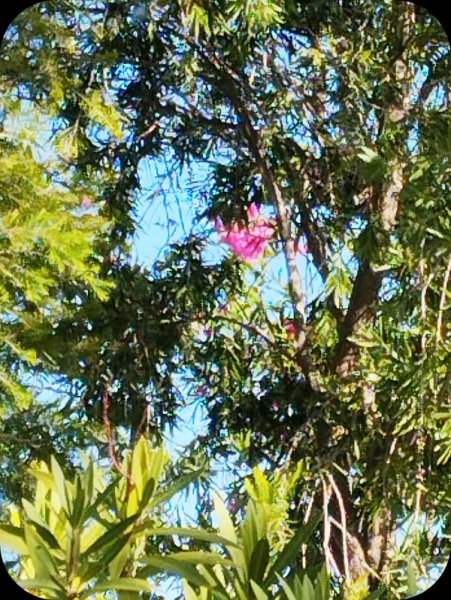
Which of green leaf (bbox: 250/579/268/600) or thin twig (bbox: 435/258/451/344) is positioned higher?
thin twig (bbox: 435/258/451/344)

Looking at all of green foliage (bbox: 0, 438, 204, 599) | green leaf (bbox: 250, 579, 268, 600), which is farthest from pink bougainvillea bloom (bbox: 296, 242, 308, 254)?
green leaf (bbox: 250, 579, 268, 600)

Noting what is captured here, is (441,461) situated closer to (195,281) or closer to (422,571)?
(422,571)

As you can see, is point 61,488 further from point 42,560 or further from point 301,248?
point 301,248

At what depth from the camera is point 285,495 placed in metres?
0.93

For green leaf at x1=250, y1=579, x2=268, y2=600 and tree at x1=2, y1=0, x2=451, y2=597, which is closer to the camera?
green leaf at x1=250, y1=579, x2=268, y2=600

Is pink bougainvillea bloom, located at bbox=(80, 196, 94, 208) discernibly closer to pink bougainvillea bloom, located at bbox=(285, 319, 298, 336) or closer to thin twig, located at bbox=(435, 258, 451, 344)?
pink bougainvillea bloom, located at bbox=(285, 319, 298, 336)

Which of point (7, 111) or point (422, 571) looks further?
point (7, 111)

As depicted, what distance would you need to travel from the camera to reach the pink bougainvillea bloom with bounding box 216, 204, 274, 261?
1.06 metres

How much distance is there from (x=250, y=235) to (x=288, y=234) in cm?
5

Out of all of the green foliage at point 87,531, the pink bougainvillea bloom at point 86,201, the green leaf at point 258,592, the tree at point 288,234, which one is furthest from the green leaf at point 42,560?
the pink bougainvillea bloom at point 86,201

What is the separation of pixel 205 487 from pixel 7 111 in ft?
1.56

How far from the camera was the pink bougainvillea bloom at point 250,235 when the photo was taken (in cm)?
106

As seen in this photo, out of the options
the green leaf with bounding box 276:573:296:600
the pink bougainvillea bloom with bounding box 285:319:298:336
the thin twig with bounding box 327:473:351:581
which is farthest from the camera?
the pink bougainvillea bloom with bounding box 285:319:298:336

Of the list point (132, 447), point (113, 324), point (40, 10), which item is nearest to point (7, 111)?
point (40, 10)
